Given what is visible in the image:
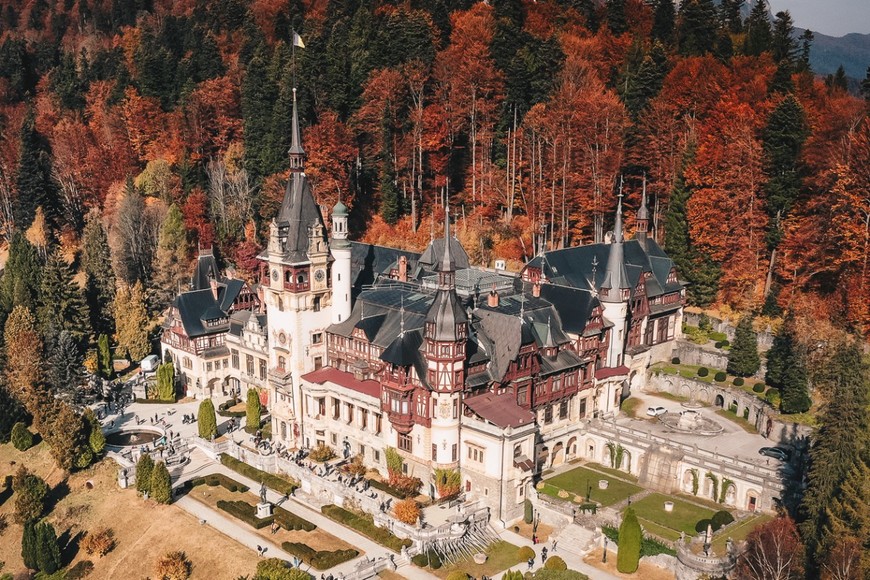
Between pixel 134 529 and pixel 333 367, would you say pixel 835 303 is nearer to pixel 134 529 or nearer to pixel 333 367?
pixel 333 367

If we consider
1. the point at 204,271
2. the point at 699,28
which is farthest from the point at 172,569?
the point at 699,28

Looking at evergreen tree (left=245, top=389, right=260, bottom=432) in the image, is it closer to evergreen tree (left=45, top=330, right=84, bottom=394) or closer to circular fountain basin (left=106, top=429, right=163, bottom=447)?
circular fountain basin (left=106, top=429, right=163, bottom=447)

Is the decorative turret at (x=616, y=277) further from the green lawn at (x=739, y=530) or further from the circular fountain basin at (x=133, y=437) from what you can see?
the circular fountain basin at (x=133, y=437)

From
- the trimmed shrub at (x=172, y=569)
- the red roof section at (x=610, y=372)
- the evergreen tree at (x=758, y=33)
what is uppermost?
the evergreen tree at (x=758, y=33)

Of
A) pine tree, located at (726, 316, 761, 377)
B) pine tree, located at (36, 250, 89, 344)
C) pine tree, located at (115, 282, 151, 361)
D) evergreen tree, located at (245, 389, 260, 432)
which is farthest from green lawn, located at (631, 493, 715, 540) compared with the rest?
pine tree, located at (36, 250, 89, 344)

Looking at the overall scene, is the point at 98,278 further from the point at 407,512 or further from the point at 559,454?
the point at 559,454

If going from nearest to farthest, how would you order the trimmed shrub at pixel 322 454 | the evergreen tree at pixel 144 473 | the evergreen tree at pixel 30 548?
the evergreen tree at pixel 30 548, the evergreen tree at pixel 144 473, the trimmed shrub at pixel 322 454

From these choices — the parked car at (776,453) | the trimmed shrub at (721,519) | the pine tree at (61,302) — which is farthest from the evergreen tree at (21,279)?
the parked car at (776,453)
